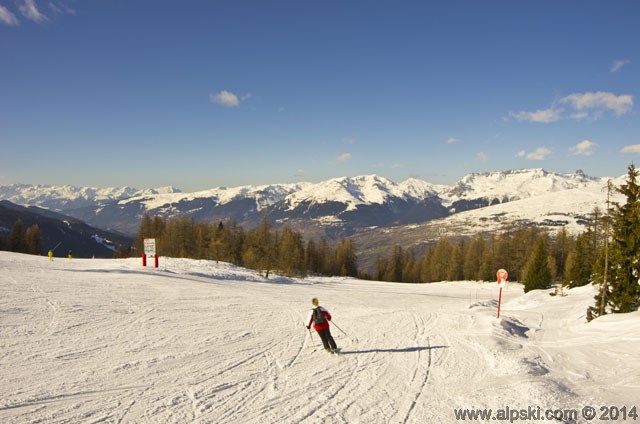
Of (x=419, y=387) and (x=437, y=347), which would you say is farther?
(x=437, y=347)

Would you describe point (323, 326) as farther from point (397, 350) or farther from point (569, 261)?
point (569, 261)

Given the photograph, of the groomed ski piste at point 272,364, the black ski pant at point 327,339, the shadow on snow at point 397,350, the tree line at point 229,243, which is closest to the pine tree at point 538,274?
the tree line at point 229,243

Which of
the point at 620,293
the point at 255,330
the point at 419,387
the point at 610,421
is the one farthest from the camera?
the point at 620,293

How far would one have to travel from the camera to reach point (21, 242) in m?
82.5

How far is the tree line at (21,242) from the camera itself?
79.8 m

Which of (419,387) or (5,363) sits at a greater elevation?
(5,363)

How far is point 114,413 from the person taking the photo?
7398 mm

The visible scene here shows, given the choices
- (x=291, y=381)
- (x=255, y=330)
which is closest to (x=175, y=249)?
(x=255, y=330)

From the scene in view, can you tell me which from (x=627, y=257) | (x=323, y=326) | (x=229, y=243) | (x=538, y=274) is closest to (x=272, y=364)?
(x=323, y=326)

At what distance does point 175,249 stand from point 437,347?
257 ft

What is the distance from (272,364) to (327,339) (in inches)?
80.7

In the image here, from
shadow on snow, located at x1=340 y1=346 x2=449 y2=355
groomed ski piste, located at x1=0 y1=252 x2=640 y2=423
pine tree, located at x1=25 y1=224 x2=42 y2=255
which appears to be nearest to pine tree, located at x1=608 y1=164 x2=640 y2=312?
groomed ski piste, located at x1=0 y1=252 x2=640 y2=423

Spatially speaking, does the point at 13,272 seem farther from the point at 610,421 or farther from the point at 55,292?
the point at 610,421

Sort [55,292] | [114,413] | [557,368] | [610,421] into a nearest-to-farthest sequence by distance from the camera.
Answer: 1. [114,413]
2. [610,421]
3. [557,368]
4. [55,292]
